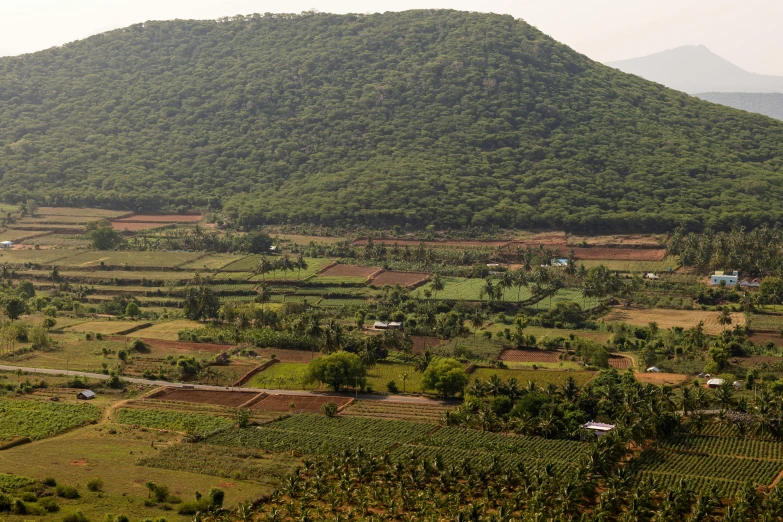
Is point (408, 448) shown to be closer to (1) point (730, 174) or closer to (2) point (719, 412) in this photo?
(2) point (719, 412)

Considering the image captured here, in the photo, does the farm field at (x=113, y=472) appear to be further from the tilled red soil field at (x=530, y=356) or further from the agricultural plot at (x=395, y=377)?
the tilled red soil field at (x=530, y=356)

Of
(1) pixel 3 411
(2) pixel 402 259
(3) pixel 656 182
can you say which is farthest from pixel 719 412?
(3) pixel 656 182

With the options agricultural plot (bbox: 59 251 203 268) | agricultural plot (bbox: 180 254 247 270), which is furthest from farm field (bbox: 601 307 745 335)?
agricultural plot (bbox: 59 251 203 268)

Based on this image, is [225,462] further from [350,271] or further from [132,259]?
[132,259]

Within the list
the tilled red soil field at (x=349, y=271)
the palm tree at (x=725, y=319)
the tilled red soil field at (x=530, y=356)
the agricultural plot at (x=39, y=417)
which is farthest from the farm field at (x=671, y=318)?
the agricultural plot at (x=39, y=417)

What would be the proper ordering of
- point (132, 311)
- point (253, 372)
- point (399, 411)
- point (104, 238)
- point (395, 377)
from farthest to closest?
1. point (104, 238)
2. point (132, 311)
3. point (253, 372)
4. point (395, 377)
5. point (399, 411)

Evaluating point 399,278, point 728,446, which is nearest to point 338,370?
point 728,446

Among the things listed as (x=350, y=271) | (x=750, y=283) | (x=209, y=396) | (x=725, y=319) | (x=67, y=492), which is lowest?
(x=209, y=396)

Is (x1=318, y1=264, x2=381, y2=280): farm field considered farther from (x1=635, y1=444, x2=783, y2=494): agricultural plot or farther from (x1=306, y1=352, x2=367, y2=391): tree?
(x1=635, y1=444, x2=783, y2=494): agricultural plot
